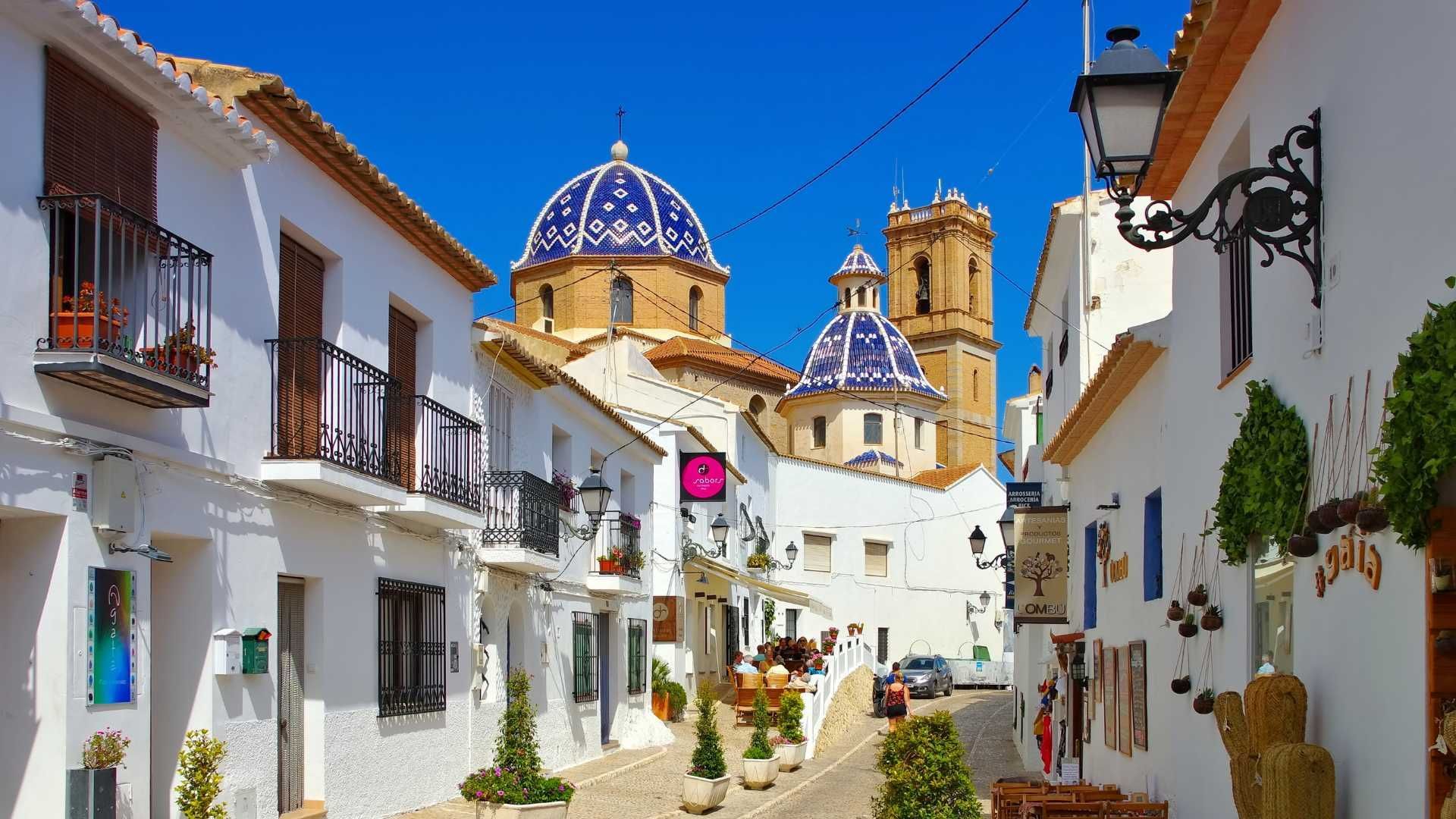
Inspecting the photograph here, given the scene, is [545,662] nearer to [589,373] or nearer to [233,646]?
[233,646]

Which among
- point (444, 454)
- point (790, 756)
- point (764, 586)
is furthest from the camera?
point (764, 586)

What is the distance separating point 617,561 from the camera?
22.0 m

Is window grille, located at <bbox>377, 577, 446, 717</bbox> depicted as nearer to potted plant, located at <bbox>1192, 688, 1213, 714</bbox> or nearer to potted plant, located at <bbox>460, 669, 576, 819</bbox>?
potted plant, located at <bbox>460, 669, 576, 819</bbox>

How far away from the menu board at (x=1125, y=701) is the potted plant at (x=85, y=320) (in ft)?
26.1

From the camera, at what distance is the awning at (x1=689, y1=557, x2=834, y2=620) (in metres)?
28.5

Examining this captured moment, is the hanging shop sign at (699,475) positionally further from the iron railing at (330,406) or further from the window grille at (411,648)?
the iron railing at (330,406)

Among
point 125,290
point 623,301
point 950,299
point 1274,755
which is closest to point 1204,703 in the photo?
point 1274,755

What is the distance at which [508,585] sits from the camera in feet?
57.5

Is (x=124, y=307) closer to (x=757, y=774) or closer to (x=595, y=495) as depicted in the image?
(x=595, y=495)

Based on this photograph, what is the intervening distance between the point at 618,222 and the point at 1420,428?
42.8 metres

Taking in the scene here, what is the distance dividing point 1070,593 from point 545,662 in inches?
252

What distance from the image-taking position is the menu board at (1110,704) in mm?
13375

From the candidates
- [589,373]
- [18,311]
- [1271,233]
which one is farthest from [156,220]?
[589,373]

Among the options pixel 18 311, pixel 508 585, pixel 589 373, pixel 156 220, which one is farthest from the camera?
pixel 589 373
